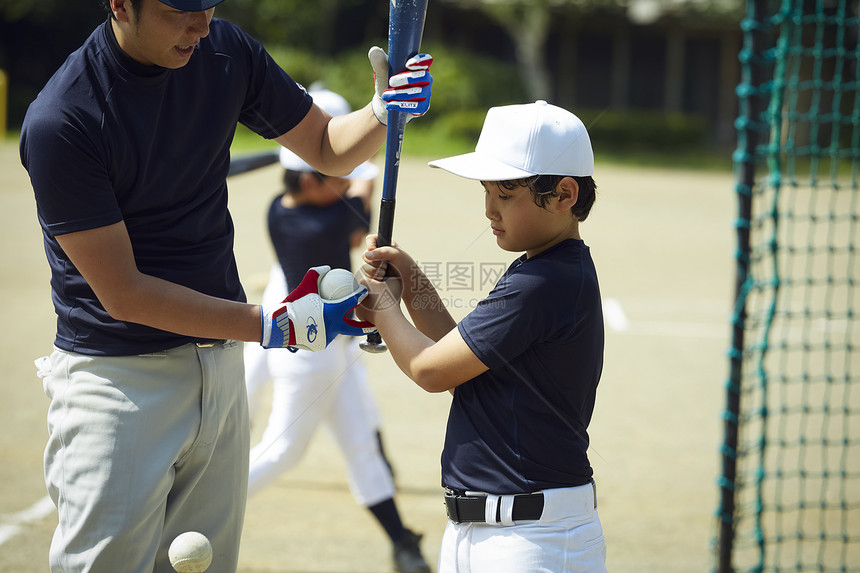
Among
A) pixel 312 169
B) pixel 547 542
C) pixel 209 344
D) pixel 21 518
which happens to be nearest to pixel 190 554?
pixel 209 344

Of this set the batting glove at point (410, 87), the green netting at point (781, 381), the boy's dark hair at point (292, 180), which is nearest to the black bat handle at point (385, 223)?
the batting glove at point (410, 87)

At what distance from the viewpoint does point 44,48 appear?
72.1 ft

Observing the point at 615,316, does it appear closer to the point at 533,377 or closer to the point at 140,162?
the point at 533,377

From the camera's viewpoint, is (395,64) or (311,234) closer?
(395,64)

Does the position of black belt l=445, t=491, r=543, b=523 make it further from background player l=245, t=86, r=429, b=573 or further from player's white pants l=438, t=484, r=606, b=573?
background player l=245, t=86, r=429, b=573

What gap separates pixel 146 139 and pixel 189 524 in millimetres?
1034

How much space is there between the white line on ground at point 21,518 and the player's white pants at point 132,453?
1.87 m

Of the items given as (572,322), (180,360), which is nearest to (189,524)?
(180,360)

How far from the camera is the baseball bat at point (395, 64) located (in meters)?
2.37

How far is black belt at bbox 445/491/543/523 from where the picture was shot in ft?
6.96

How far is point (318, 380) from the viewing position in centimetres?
384

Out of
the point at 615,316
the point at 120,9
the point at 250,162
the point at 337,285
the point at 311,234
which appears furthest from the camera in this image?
the point at 615,316

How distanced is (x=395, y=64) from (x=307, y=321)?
0.73 metres

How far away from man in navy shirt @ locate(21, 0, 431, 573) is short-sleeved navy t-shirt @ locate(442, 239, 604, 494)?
16.5 inches
